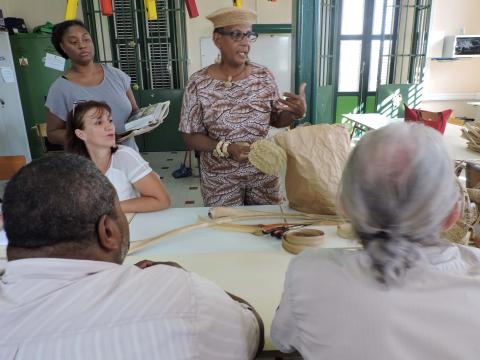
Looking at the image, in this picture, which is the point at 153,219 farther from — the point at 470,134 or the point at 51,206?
the point at 470,134

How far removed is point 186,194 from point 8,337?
13.4 feet

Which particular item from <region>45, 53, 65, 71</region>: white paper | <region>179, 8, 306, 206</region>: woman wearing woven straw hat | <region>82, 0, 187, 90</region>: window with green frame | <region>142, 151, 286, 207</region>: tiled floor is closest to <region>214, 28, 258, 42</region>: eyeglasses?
<region>179, 8, 306, 206</region>: woman wearing woven straw hat

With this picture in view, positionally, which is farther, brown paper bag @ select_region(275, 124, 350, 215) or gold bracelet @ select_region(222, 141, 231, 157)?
gold bracelet @ select_region(222, 141, 231, 157)

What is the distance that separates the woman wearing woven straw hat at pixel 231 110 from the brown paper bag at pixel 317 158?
11.3 inches

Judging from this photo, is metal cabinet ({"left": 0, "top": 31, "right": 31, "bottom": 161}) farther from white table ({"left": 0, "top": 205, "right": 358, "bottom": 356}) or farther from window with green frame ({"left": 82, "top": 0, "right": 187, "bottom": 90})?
white table ({"left": 0, "top": 205, "right": 358, "bottom": 356})

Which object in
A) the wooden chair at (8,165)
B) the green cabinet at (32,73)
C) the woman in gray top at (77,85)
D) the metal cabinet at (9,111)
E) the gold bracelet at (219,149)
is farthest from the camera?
the green cabinet at (32,73)

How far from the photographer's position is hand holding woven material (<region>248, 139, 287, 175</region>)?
1630 mm

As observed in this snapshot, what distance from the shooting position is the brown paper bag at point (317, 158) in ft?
5.27

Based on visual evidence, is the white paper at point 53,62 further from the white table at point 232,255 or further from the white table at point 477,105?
the white table at point 477,105

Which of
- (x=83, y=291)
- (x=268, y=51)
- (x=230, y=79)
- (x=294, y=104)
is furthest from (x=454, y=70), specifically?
(x=83, y=291)

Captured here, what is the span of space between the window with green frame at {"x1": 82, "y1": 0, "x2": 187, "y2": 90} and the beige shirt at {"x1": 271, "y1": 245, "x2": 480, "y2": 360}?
6.14 meters

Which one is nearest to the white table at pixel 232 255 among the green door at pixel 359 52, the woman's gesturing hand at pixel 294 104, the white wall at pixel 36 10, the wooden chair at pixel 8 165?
the woman's gesturing hand at pixel 294 104

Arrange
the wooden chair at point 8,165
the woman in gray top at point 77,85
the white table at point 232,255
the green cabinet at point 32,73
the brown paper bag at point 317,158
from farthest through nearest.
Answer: the green cabinet at point 32,73 → the wooden chair at point 8,165 → the woman in gray top at point 77,85 → the brown paper bag at point 317,158 → the white table at point 232,255

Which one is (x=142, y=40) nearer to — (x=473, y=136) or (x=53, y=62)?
(x=53, y=62)
